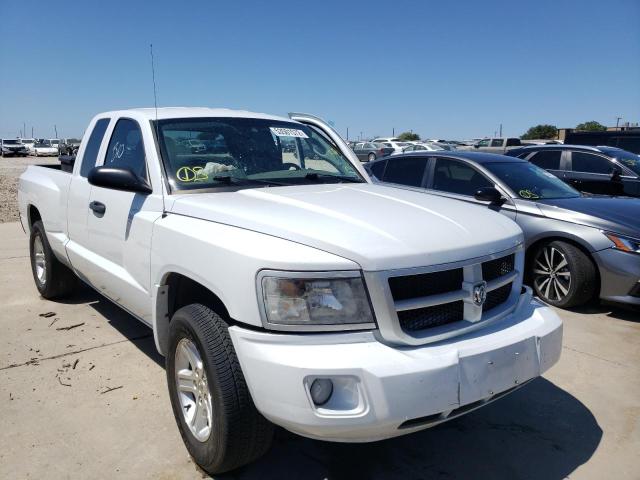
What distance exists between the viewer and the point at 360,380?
211 centimetres

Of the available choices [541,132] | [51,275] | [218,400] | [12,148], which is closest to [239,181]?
[218,400]

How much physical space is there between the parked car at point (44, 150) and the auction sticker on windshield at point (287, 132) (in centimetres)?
5070

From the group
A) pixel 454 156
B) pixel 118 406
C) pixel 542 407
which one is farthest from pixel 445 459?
pixel 454 156

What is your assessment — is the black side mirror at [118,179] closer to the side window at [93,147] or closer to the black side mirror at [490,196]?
the side window at [93,147]

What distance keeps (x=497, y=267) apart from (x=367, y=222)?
737mm

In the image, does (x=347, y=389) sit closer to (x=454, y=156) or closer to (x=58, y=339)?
(x=58, y=339)

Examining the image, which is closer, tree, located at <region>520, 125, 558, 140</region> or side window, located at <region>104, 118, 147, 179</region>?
side window, located at <region>104, 118, 147, 179</region>

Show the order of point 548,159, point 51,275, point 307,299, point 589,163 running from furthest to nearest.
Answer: point 548,159 → point 589,163 → point 51,275 → point 307,299

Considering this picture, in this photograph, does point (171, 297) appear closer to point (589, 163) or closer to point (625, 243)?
point (625, 243)

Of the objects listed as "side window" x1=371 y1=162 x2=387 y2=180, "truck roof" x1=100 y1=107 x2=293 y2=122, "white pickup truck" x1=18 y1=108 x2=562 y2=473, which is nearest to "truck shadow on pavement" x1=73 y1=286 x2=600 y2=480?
"white pickup truck" x1=18 y1=108 x2=562 y2=473

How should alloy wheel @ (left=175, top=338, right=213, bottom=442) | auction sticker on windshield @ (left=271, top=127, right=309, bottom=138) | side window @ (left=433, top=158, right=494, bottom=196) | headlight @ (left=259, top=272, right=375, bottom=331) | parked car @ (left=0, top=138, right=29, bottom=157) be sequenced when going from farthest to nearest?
parked car @ (left=0, top=138, right=29, bottom=157)
side window @ (left=433, top=158, right=494, bottom=196)
auction sticker on windshield @ (left=271, top=127, right=309, bottom=138)
alloy wheel @ (left=175, top=338, right=213, bottom=442)
headlight @ (left=259, top=272, right=375, bottom=331)

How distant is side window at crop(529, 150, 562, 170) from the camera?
9.54 meters

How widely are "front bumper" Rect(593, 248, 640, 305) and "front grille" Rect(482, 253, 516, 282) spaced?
270 cm

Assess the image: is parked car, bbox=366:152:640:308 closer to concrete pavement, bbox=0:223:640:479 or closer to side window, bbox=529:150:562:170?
concrete pavement, bbox=0:223:640:479
